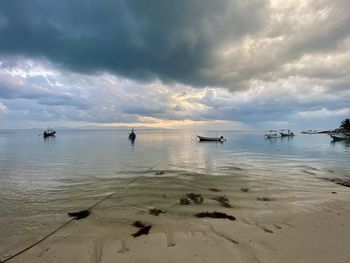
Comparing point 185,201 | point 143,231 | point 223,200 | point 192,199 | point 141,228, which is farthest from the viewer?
point 192,199

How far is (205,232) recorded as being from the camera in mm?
6699

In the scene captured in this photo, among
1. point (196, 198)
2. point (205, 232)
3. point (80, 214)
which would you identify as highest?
point (205, 232)

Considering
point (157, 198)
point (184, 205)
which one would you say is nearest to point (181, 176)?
point (157, 198)

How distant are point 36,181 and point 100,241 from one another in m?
11.8

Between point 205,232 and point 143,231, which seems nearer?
point 205,232

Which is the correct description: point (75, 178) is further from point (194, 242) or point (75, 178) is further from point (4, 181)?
point (194, 242)

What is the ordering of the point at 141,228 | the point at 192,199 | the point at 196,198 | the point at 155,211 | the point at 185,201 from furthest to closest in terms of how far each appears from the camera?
the point at 196,198 → the point at 192,199 → the point at 185,201 → the point at 155,211 → the point at 141,228

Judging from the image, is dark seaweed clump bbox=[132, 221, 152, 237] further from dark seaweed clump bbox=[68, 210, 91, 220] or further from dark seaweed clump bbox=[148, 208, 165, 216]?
dark seaweed clump bbox=[68, 210, 91, 220]

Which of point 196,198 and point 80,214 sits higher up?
point 196,198

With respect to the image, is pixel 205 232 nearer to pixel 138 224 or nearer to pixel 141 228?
pixel 141 228

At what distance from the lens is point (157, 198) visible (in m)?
11.0

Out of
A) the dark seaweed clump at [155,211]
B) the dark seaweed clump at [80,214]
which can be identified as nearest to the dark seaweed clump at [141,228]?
the dark seaweed clump at [155,211]

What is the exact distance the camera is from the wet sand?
5.38 meters

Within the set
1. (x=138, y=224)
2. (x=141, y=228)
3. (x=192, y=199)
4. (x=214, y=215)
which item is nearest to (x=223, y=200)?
(x=192, y=199)
